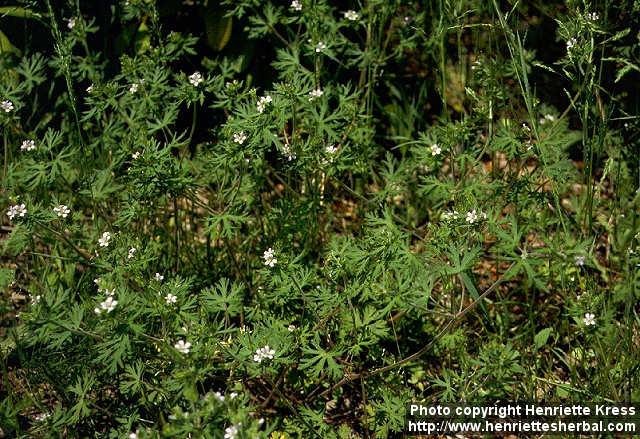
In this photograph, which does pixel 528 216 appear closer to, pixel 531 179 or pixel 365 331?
pixel 531 179

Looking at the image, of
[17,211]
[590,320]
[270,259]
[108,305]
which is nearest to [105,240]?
[17,211]

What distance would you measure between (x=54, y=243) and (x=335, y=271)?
52.1 inches

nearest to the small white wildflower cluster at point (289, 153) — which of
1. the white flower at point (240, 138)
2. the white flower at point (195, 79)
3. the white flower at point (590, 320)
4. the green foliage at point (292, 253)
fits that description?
the green foliage at point (292, 253)

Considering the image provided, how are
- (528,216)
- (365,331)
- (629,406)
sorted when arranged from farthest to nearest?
(528,216) → (365,331) → (629,406)

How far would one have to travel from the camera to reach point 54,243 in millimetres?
3156

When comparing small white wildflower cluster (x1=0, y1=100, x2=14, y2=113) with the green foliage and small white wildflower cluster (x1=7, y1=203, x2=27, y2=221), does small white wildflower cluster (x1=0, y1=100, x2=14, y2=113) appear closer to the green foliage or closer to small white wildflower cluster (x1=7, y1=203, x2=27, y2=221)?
the green foliage

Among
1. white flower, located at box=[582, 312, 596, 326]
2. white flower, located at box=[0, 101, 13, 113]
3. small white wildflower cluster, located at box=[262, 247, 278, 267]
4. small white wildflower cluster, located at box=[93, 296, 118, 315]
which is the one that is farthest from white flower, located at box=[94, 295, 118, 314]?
white flower, located at box=[582, 312, 596, 326]

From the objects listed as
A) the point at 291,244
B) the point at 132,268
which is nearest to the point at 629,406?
the point at 291,244

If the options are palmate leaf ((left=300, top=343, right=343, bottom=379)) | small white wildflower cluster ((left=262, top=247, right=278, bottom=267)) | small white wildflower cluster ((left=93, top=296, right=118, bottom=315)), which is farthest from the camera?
small white wildflower cluster ((left=262, top=247, right=278, bottom=267))

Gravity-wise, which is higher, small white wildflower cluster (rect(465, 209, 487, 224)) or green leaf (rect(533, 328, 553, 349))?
small white wildflower cluster (rect(465, 209, 487, 224))

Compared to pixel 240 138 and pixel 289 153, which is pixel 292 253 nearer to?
pixel 289 153

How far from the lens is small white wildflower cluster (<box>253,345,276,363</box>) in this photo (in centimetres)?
254

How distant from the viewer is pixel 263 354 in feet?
8.33

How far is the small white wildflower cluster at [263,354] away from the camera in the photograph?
254 cm
